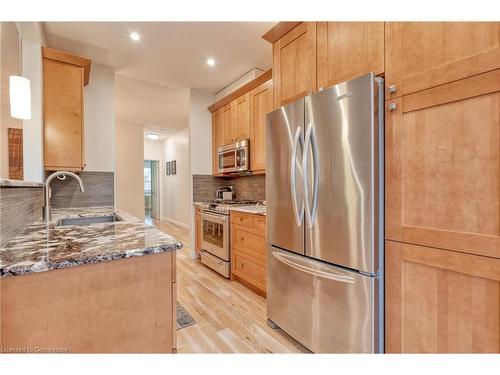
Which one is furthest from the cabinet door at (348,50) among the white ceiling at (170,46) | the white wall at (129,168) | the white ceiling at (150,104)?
the white wall at (129,168)

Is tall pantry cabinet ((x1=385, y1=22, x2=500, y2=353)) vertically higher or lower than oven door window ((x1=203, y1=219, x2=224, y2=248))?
higher

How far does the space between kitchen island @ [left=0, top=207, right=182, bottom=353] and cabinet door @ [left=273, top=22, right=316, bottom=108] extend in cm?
145

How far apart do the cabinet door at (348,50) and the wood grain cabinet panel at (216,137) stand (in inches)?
91.5

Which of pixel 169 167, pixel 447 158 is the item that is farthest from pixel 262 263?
pixel 169 167

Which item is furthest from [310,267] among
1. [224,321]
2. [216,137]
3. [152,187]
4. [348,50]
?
[152,187]

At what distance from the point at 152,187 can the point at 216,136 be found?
228 inches

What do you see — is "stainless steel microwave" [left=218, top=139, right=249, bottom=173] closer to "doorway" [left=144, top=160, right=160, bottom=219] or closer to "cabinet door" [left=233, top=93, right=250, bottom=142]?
"cabinet door" [left=233, top=93, right=250, bottom=142]

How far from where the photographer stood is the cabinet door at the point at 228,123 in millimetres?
3418

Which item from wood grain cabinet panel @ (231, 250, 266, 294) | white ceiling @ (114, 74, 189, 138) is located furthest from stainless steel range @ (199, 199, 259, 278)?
white ceiling @ (114, 74, 189, 138)

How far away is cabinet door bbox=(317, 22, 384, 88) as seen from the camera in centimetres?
133

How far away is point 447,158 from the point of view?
107 cm

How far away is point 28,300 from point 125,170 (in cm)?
565

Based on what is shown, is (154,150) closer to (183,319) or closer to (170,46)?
(170,46)
